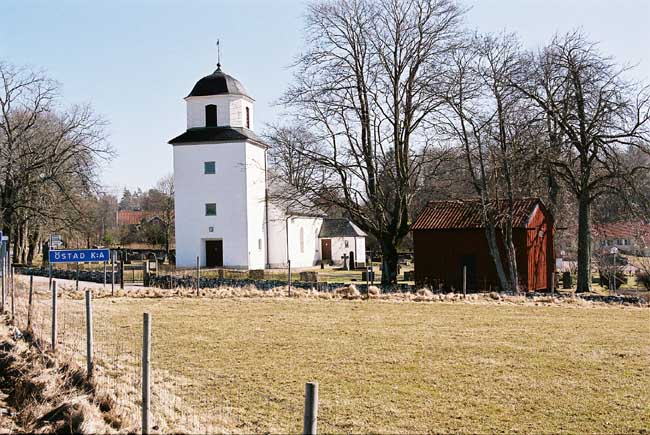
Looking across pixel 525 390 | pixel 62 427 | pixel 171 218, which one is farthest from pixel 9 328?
pixel 171 218

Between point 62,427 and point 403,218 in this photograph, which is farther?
point 403,218

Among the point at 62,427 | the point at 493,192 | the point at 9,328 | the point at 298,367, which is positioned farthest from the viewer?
the point at 493,192

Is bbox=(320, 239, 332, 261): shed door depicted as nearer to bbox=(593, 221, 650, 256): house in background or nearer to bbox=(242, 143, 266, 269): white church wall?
bbox=(242, 143, 266, 269): white church wall

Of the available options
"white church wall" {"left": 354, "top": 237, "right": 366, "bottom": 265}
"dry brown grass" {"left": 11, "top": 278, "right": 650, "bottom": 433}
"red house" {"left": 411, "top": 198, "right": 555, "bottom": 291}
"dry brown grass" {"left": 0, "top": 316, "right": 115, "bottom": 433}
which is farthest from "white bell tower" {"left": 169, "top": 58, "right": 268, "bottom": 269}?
"dry brown grass" {"left": 0, "top": 316, "right": 115, "bottom": 433}

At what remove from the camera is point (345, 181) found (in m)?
34.3

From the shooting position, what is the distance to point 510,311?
21203mm

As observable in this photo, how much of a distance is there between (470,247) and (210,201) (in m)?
20.1

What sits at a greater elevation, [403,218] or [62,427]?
[403,218]

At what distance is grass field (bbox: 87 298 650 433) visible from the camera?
8.90 metres

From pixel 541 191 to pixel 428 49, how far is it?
9.49 m

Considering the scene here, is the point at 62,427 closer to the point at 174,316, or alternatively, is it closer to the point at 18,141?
the point at 174,316

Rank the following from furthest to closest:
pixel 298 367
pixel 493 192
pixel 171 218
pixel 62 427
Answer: pixel 171 218 < pixel 493 192 < pixel 298 367 < pixel 62 427

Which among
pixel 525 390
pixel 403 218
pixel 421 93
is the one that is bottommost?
pixel 525 390

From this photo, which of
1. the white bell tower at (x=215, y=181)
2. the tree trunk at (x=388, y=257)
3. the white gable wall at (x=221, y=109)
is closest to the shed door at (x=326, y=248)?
the white bell tower at (x=215, y=181)
